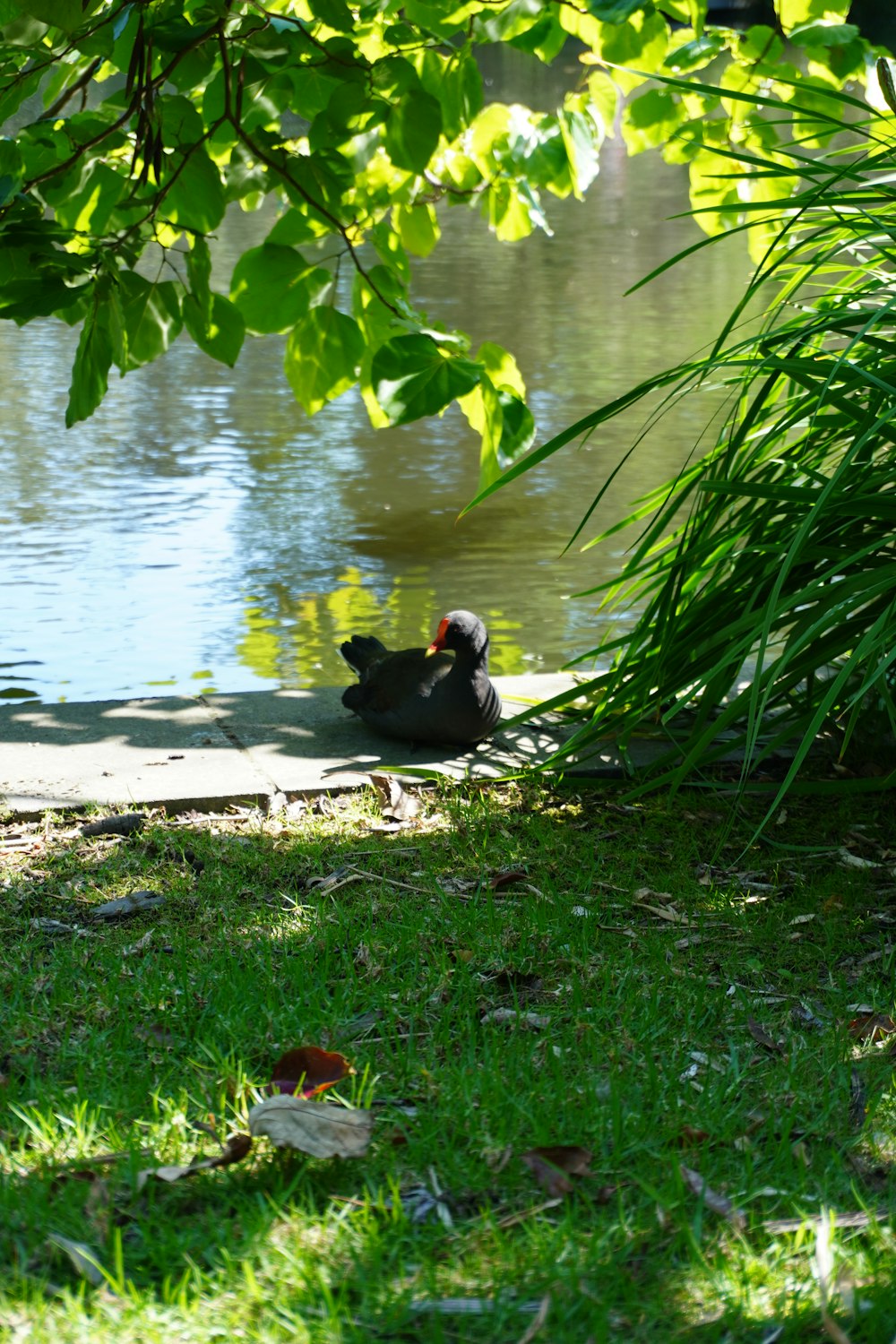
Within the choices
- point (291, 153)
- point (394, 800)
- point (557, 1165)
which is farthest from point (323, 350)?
point (557, 1165)

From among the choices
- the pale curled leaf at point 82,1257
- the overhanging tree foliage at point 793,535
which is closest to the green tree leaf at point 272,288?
the overhanging tree foliage at point 793,535

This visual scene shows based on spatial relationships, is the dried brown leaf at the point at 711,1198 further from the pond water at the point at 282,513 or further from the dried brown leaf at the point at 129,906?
the pond water at the point at 282,513

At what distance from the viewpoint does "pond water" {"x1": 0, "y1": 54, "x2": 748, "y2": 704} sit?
578 centimetres

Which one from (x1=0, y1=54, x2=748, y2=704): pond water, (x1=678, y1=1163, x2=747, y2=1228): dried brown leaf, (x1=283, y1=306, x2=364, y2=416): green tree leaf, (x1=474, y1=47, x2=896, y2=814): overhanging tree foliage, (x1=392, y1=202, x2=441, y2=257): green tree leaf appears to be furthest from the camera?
(x1=0, y1=54, x2=748, y2=704): pond water

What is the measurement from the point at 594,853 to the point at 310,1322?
1765 millimetres

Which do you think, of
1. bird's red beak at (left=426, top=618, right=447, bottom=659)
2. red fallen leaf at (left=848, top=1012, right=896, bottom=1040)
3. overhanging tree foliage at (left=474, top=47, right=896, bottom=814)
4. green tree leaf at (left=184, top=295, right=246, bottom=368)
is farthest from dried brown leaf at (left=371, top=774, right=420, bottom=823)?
red fallen leaf at (left=848, top=1012, right=896, bottom=1040)

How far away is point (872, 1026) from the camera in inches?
97.4

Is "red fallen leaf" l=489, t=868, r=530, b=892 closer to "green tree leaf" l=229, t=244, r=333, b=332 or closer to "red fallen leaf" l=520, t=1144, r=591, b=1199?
"red fallen leaf" l=520, t=1144, r=591, b=1199

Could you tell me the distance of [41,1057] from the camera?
2.33m

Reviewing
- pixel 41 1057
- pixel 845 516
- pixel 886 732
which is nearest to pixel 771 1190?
pixel 41 1057

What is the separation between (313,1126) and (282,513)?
18.8 ft

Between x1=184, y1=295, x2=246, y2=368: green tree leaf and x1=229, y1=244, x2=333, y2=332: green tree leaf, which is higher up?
x1=229, y1=244, x2=333, y2=332: green tree leaf

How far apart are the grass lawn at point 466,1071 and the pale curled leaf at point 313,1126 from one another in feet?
0.08

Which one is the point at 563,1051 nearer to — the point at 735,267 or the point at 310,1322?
the point at 310,1322
